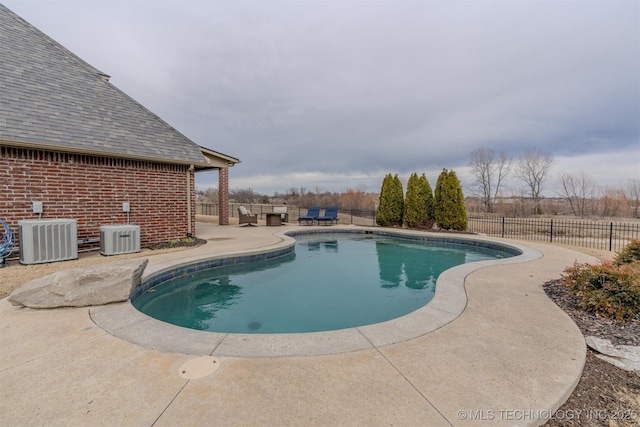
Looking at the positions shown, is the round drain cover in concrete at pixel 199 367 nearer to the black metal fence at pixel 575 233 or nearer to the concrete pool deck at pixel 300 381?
the concrete pool deck at pixel 300 381

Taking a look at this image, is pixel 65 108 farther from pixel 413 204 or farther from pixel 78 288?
pixel 413 204

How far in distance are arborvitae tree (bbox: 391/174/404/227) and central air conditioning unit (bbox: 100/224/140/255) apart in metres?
10.9

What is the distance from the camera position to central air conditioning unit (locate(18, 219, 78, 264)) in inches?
214

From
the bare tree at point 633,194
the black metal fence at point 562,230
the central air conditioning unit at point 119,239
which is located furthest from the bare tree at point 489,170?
the central air conditioning unit at point 119,239

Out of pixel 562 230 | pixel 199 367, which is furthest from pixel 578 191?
pixel 199 367

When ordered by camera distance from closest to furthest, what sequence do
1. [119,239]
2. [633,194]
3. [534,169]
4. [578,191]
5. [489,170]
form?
[119,239]
[633,194]
[578,191]
[534,169]
[489,170]

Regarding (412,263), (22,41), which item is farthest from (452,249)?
(22,41)

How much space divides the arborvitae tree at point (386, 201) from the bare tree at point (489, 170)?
21429 mm

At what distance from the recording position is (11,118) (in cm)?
595

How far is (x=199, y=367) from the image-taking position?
87.4 inches

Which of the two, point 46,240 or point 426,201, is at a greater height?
point 426,201

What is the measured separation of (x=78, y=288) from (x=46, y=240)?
10.6 ft

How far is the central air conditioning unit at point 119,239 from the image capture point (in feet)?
21.3

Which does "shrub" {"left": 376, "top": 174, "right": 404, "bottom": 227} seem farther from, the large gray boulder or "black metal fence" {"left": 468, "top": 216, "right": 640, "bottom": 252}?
the large gray boulder
